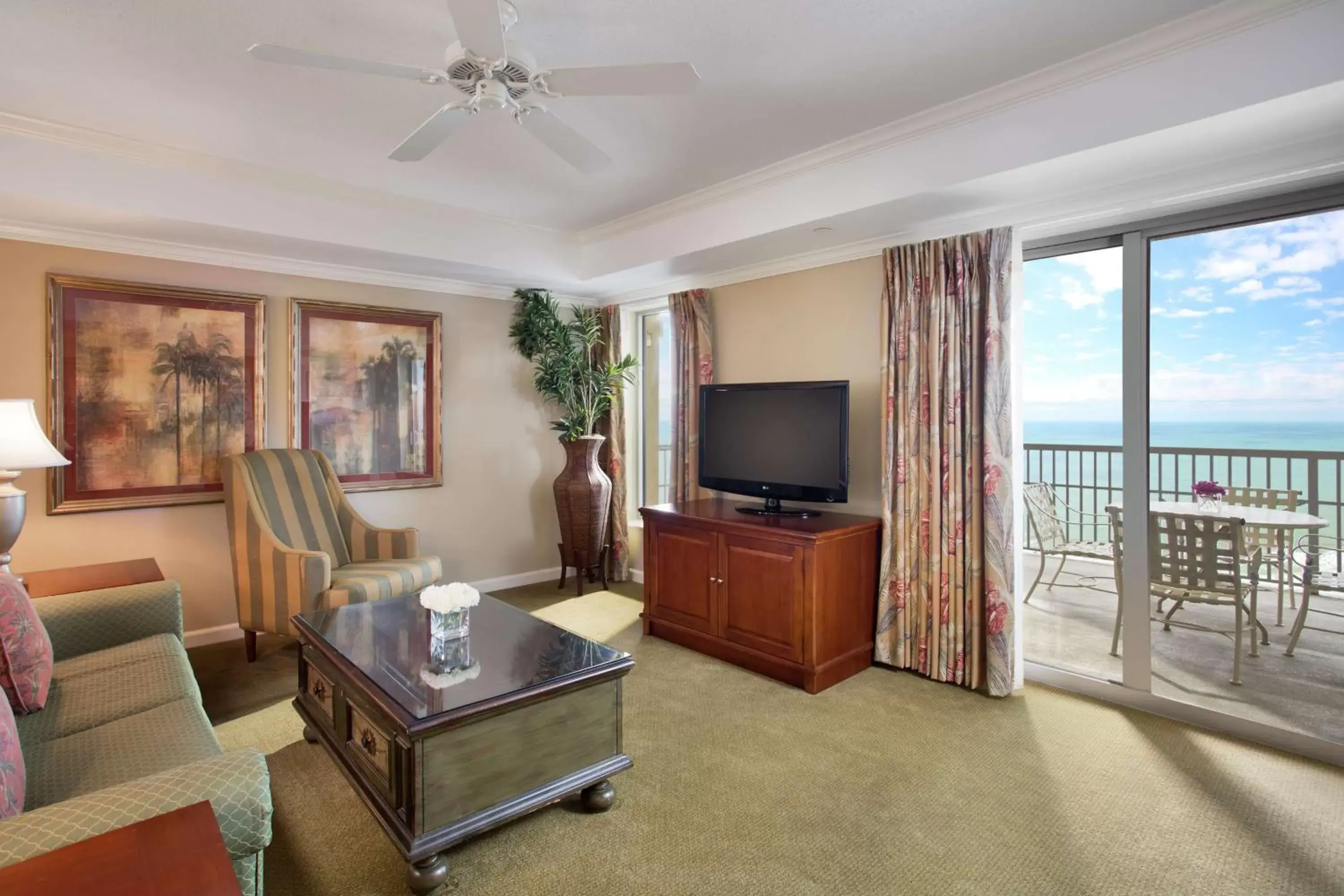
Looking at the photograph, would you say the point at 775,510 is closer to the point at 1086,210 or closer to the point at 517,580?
the point at 1086,210

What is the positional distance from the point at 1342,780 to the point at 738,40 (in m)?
3.44

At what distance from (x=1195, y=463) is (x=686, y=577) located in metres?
2.51

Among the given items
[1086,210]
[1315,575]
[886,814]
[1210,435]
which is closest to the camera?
[886,814]

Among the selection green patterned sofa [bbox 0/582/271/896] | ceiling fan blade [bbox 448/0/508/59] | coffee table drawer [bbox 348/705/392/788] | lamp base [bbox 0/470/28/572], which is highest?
ceiling fan blade [bbox 448/0/508/59]

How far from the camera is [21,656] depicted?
1.98 meters

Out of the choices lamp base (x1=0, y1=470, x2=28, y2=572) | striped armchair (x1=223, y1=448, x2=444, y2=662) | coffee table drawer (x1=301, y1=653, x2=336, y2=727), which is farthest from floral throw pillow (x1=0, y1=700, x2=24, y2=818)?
striped armchair (x1=223, y1=448, x2=444, y2=662)

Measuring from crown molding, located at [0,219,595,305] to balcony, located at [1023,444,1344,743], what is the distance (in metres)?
3.85

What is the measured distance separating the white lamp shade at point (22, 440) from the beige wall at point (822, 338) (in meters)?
3.57


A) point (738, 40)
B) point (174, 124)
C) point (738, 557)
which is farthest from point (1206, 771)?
point (174, 124)

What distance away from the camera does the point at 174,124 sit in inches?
117

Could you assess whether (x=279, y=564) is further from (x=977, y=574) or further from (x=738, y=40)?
(x=977, y=574)

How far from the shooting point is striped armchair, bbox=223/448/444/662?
11.1 feet

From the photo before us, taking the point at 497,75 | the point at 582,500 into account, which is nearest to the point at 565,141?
the point at 497,75

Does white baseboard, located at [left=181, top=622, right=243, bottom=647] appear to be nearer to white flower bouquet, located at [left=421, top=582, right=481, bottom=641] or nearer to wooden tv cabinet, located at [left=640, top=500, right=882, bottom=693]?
white flower bouquet, located at [left=421, top=582, right=481, bottom=641]
